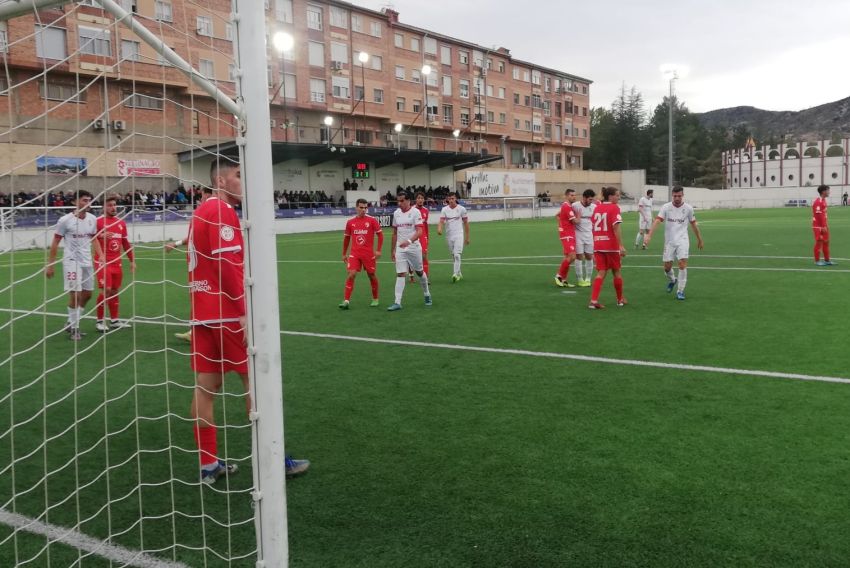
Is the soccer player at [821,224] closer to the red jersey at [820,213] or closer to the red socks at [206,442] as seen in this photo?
the red jersey at [820,213]

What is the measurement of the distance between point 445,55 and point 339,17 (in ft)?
45.6

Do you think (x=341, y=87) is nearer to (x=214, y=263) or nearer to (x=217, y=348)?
(x=214, y=263)

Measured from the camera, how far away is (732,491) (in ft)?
12.9

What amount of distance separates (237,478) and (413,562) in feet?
5.47

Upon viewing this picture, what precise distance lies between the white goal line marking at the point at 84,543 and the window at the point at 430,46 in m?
60.4

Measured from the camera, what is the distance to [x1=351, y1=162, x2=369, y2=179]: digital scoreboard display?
47.8m

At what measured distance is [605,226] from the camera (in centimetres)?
1047

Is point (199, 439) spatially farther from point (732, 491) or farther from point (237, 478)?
point (732, 491)

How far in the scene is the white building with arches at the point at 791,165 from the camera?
4235 inches

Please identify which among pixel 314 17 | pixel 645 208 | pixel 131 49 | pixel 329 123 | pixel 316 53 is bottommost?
pixel 645 208

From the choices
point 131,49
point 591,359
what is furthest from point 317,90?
point 131,49

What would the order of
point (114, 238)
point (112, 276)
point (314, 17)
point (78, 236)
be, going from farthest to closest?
point (314, 17), point (112, 276), point (78, 236), point (114, 238)

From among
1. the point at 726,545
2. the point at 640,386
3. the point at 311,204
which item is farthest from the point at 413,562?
the point at 311,204

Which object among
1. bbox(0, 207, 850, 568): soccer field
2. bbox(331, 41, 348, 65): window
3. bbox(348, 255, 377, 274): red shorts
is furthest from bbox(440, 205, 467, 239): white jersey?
bbox(331, 41, 348, 65): window
